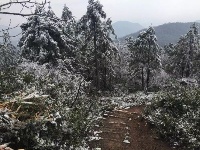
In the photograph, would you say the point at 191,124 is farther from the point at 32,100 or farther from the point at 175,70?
the point at 175,70

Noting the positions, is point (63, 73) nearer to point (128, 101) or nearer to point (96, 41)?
point (128, 101)

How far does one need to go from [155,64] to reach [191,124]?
30.0m

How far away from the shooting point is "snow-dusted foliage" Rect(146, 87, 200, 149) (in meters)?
12.8

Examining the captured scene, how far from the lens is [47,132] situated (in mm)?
8328

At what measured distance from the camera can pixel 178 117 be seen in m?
15.0

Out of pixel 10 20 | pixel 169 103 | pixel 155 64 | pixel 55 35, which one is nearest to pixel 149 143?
pixel 169 103

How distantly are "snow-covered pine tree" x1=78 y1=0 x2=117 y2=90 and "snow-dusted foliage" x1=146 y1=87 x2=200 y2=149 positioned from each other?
55.1 feet

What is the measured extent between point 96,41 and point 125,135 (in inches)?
934

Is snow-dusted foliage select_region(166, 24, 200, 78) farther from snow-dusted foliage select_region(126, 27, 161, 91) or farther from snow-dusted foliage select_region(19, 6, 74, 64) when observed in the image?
snow-dusted foliage select_region(19, 6, 74, 64)

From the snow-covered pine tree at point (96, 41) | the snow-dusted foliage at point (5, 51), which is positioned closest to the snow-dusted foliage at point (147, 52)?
the snow-covered pine tree at point (96, 41)

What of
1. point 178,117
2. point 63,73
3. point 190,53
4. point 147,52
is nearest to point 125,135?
point 178,117

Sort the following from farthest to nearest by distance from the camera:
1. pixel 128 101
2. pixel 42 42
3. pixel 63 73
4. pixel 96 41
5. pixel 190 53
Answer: pixel 190 53
pixel 96 41
pixel 128 101
pixel 42 42
pixel 63 73

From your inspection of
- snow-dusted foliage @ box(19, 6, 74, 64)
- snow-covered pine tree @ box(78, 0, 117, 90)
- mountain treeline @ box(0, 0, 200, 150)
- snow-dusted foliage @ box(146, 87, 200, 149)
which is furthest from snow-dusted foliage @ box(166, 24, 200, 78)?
snow-dusted foliage @ box(146, 87, 200, 149)

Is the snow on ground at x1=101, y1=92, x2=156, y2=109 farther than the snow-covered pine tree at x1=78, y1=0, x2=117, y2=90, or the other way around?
the snow-covered pine tree at x1=78, y1=0, x2=117, y2=90
